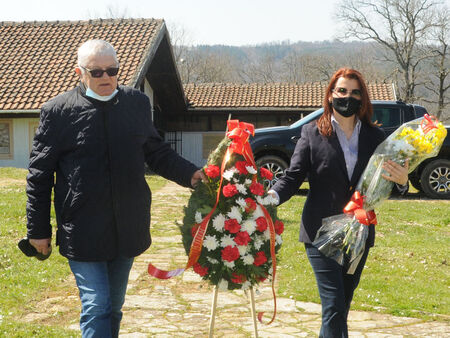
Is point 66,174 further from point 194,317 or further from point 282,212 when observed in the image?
point 282,212

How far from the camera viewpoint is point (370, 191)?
3.69 m

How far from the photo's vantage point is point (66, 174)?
3.54 meters

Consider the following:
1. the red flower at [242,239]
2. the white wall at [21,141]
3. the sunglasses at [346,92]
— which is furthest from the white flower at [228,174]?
the white wall at [21,141]

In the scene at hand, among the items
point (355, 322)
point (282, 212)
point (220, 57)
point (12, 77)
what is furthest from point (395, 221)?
point (220, 57)

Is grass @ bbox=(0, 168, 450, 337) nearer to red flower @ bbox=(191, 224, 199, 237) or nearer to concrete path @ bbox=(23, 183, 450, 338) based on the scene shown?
concrete path @ bbox=(23, 183, 450, 338)

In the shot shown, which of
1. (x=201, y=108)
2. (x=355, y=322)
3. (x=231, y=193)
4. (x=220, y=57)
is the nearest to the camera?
(x=231, y=193)

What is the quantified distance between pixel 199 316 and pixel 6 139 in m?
18.9

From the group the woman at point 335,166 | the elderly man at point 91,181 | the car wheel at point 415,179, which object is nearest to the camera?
the elderly man at point 91,181

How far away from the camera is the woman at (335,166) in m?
3.77

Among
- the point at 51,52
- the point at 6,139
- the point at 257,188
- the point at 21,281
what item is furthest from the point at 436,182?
the point at 51,52

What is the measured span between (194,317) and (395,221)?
6831mm

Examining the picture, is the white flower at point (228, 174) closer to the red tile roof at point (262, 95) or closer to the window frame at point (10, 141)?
Result: the window frame at point (10, 141)

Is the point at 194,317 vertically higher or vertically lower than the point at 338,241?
lower

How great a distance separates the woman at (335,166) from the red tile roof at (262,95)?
23446 mm
